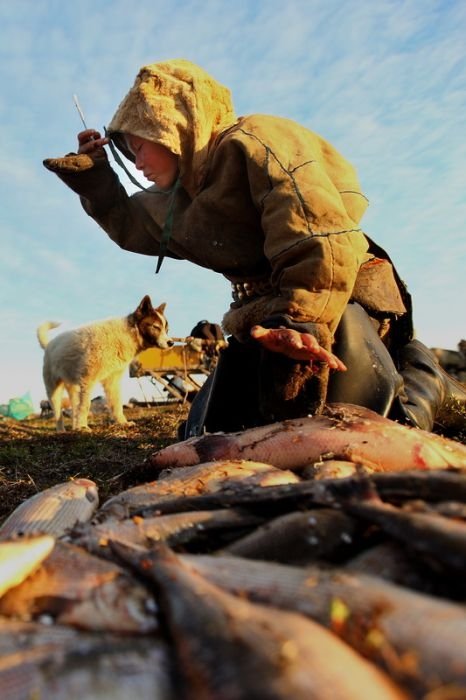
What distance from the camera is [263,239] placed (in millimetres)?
4465

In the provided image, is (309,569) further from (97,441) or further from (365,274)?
(97,441)

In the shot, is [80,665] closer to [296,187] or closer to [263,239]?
[296,187]

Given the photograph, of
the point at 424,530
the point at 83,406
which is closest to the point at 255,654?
the point at 424,530

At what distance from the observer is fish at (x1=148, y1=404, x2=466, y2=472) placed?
260 centimetres

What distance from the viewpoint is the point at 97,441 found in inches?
309

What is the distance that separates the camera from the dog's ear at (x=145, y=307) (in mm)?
→ 13663

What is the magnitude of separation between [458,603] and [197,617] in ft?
1.56

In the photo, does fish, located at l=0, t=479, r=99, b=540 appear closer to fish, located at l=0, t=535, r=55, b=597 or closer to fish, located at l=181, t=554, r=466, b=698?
fish, located at l=0, t=535, r=55, b=597

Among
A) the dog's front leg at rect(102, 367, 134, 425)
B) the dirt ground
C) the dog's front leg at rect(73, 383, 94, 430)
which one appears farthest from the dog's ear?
the dirt ground

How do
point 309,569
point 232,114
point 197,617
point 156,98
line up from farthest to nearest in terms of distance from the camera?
point 232,114, point 156,98, point 309,569, point 197,617

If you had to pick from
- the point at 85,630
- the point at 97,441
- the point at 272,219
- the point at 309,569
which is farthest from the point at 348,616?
the point at 97,441

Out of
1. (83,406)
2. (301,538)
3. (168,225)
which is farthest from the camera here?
(83,406)

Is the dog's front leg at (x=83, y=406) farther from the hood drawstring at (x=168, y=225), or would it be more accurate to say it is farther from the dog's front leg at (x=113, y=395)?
the hood drawstring at (x=168, y=225)

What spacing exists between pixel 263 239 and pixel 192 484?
8.47 feet
